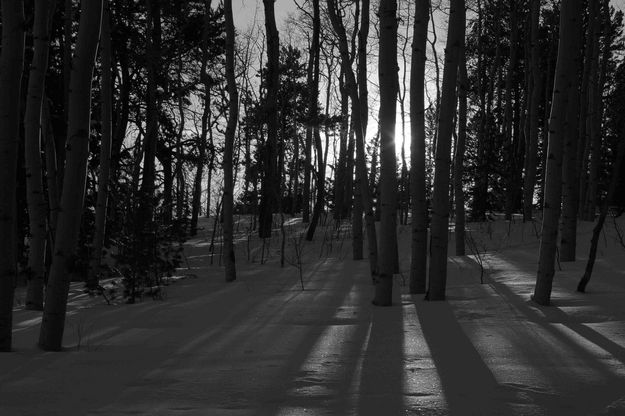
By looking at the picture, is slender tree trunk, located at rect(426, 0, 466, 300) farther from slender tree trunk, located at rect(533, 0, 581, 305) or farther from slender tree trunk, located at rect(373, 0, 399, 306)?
slender tree trunk, located at rect(533, 0, 581, 305)

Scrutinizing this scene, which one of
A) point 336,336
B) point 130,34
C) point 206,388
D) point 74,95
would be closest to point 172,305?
point 336,336

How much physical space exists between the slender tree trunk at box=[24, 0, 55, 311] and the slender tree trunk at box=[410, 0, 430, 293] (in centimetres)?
384

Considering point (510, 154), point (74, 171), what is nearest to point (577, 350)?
point (74, 171)

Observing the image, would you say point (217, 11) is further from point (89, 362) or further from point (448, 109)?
point (89, 362)

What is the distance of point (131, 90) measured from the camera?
18.7 m

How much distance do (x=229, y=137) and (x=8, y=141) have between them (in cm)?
593

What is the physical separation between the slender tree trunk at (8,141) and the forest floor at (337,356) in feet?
1.20

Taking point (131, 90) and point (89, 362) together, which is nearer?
point (89, 362)

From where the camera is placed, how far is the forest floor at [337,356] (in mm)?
3059

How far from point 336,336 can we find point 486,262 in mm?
5965

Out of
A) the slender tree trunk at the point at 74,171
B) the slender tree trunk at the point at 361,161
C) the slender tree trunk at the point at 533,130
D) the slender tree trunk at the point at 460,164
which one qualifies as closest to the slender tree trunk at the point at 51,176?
the slender tree trunk at the point at 74,171

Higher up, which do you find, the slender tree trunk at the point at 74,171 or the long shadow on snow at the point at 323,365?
the slender tree trunk at the point at 74,171

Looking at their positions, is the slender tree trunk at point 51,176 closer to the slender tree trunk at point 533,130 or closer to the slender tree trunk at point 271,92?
the slender tree trunk at point 271,92

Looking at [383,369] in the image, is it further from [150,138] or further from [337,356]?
[150,138]
